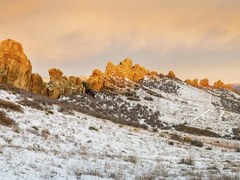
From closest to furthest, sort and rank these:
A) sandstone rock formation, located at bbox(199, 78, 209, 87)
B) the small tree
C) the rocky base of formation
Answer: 1. the rocky base of formation
2. the small tree
3. sandstone rock formation, located at bbox(199, 78, 209, 87)

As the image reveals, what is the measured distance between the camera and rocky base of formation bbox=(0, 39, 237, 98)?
7069 centimetres

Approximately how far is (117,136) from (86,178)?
20.7 metres

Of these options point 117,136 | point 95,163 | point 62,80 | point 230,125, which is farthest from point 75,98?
point 95,163

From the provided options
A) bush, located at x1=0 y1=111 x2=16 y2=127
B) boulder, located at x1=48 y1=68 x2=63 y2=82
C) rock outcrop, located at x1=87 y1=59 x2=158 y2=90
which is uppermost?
rock outcrop, located at x1=87 y1=59 x2=158 y2=90

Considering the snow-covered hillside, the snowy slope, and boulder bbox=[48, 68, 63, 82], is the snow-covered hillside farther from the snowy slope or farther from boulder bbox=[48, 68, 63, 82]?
boulder bbox=[48, 68, 63, 82]

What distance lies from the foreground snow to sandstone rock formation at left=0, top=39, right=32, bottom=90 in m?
30.9

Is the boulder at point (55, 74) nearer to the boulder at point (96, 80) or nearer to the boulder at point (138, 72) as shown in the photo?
the boulder at point (96, 80)

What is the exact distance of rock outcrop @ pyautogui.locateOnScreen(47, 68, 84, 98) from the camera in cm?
7862

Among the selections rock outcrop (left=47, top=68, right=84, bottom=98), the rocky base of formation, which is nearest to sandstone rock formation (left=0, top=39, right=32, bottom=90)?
the rocky base of formation

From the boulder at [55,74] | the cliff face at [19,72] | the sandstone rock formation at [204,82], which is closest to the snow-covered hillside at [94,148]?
the cliff face at [19,72]

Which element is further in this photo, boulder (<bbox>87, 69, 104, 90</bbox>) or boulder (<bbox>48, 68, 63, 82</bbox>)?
boulder (<bbox>87, 69, 104, 90</bbox>)

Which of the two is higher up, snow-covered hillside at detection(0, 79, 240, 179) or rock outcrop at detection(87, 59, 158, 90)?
rock outcrop at detection(87, 59, 158, 90)

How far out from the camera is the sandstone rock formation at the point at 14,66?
6944 cm

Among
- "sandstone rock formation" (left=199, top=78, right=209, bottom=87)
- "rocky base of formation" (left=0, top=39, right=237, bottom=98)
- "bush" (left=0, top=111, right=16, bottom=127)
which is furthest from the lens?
"sandstone rock formation" (left=199, top=78, right=209, bottom=87)
